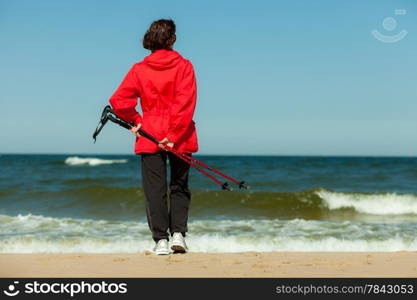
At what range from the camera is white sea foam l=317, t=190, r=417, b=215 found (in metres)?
11.4

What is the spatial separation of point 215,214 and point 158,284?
665 centimetres

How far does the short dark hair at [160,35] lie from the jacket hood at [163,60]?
0.26ft

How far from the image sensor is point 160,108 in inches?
169

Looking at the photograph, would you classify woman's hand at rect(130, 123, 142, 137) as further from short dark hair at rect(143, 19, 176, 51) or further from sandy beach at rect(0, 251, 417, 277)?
sandy beach at rect(0, 251, 417, 277)

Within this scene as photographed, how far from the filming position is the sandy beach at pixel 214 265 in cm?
390

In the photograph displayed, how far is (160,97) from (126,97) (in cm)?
28

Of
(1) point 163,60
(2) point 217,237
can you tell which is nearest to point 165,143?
(1) point 163,60

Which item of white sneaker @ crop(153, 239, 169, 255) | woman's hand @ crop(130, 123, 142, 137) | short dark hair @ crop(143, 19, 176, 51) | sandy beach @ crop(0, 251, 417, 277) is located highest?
short dark hair @ crop(143, 19, 176, 51)

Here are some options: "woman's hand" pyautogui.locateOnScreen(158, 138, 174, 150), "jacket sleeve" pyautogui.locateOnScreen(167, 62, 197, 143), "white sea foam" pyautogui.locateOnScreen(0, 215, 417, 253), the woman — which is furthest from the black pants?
"white sea foam" pyautogui.locateOnScreen(0, 215, 417, 253)

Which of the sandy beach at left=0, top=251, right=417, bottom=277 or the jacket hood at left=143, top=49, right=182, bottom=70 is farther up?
the jacket hood at left=143, top=49, right=182, bottom=70

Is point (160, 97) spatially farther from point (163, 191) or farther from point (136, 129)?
point (163, 191)

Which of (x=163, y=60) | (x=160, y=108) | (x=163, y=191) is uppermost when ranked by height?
(x=163, y=60)

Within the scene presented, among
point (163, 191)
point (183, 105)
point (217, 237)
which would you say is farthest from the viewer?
point (217, 237)

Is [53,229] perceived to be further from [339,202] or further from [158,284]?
[339,202]
